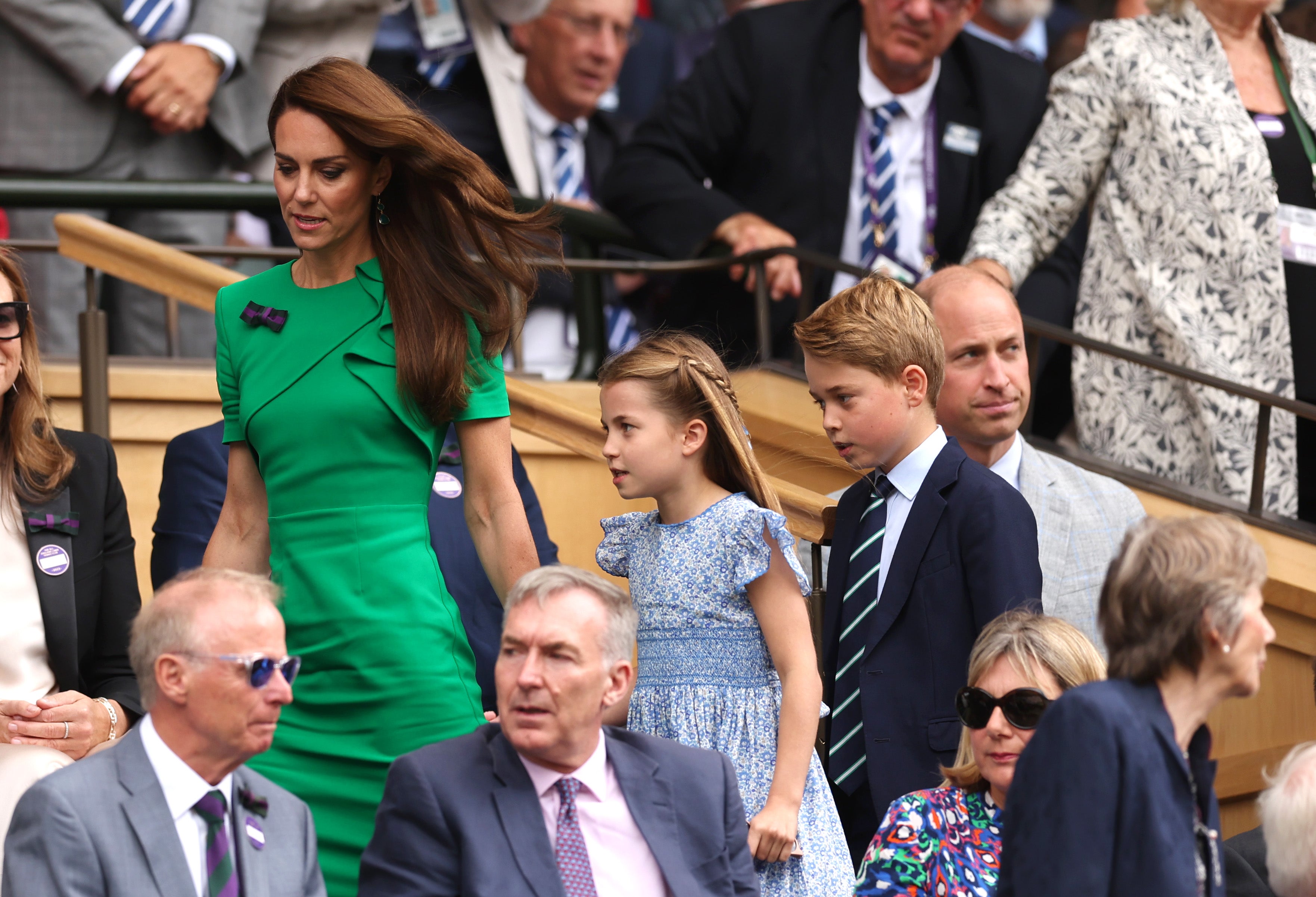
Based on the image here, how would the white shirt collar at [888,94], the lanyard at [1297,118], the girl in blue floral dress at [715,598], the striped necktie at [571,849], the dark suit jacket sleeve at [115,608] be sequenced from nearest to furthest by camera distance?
the striped necktie at [571,849] → the girl in blue floral dress at [715,598] → the dark suit jacket sleeve at [115,608] → the lanyard at [1297,118] → the white shirt collar at [888,94]

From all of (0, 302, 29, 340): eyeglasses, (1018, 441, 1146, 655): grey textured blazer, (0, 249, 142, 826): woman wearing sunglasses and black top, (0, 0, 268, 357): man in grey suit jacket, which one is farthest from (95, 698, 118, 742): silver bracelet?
(0, 0, 268, 357): man in grey suit jacket

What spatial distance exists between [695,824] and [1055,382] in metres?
2.94

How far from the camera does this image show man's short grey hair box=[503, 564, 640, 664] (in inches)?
→ 96.7

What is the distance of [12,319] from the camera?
3092 mm

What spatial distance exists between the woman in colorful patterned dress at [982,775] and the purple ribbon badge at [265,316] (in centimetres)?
121

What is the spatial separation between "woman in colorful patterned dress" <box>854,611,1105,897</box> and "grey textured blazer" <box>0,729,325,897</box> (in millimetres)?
909

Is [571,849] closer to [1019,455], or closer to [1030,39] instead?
[1019,455]

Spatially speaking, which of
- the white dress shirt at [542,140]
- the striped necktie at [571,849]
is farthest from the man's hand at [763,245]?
the striped necktie at [571,849]

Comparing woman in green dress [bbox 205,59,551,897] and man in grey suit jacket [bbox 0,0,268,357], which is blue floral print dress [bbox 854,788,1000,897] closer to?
woman in green dress [bbox 205,59,551,897]

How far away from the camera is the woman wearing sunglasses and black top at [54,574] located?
2998 mm

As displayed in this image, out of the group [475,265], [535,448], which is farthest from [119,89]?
[475,265]

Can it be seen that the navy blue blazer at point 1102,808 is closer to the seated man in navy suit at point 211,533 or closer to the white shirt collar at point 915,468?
the white shirt collar at point 915,468

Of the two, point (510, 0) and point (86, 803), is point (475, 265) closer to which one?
point (86, 803)

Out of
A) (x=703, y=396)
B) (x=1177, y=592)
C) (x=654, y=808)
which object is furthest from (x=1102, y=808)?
(x=703, y=396)
